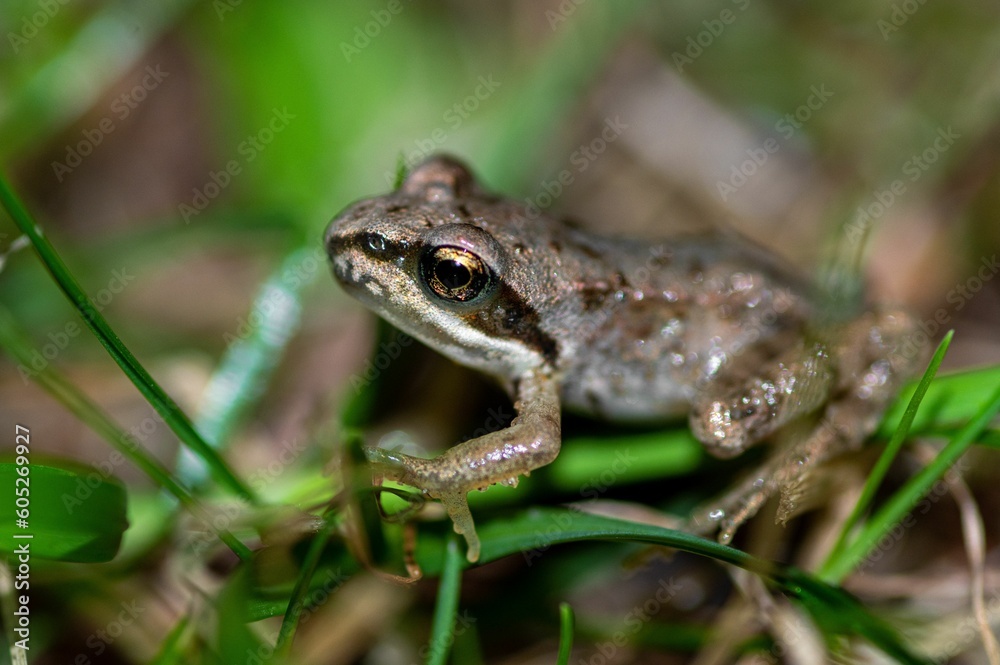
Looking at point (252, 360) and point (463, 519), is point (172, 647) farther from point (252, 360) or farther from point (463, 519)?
point (252, 360)

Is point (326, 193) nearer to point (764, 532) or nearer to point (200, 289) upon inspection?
point (200, 289)

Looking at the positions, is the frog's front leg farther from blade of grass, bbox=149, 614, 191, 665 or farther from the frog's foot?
blade of grass, bbox=149, 614, 191, 665

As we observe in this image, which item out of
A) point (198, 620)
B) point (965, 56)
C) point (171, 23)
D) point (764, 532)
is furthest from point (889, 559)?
point (171, 23)

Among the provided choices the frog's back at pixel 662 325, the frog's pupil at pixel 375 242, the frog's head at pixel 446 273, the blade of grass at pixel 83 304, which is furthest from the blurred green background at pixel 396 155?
the blade of grass at pixel 83 304

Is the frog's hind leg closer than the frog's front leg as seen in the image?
No

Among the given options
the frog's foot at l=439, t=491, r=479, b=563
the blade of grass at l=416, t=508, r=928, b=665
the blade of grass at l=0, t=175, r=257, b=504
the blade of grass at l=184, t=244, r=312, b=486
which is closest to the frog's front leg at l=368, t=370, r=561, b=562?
the frog's foot at l=439, t=491, r=479, b=563

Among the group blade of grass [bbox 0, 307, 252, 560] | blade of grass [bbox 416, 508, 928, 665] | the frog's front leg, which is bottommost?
blade of grass [bbox 0, 307, 252, 560]

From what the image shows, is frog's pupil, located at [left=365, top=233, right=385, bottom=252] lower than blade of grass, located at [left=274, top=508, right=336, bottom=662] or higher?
higher
